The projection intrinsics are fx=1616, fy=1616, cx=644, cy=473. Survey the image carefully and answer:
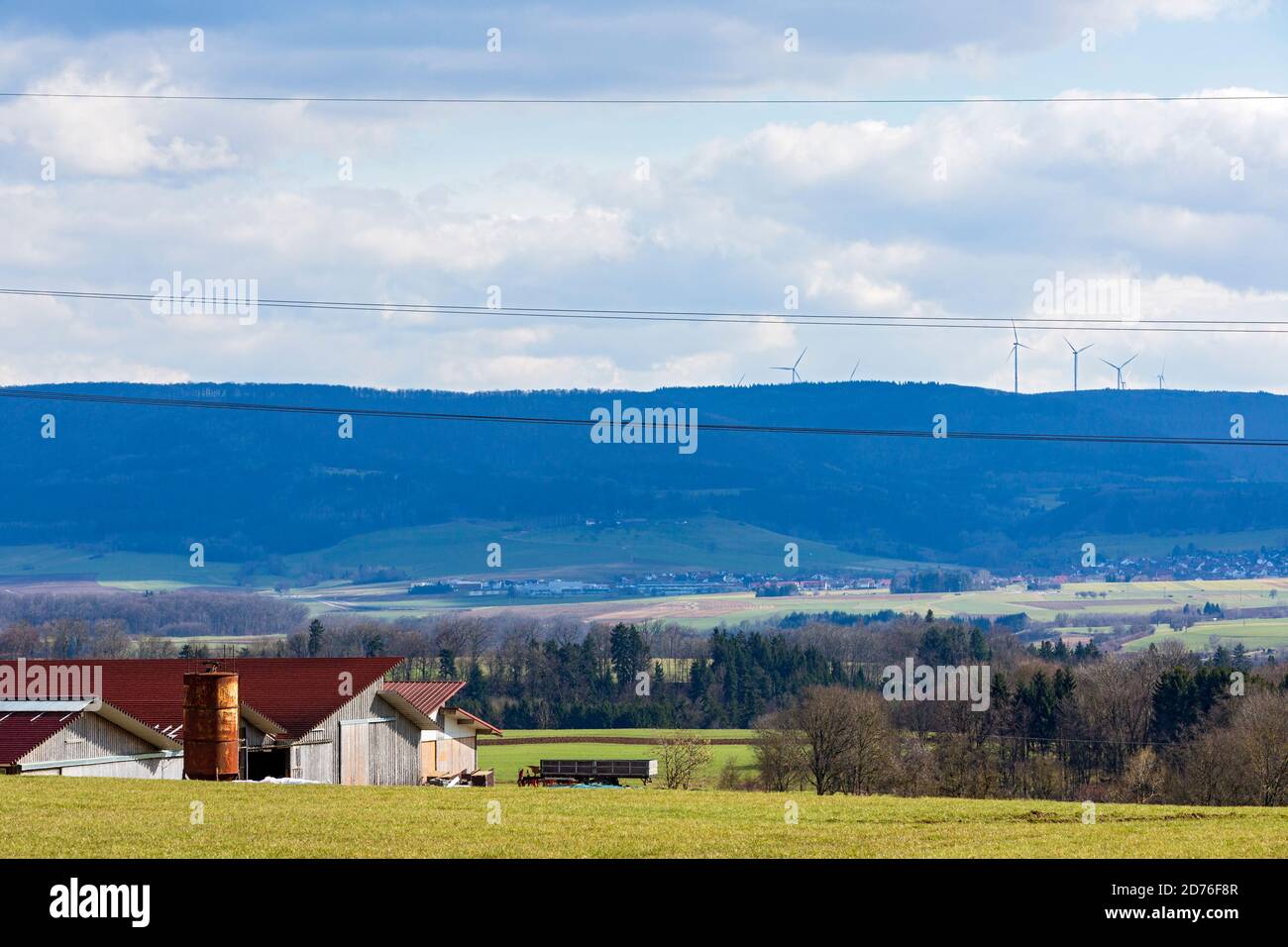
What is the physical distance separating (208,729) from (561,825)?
1960 centimetres

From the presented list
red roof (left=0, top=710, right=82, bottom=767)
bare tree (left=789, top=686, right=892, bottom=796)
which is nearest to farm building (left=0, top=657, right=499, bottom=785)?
red roof (left=0, top=710, right=82, bottom=767)

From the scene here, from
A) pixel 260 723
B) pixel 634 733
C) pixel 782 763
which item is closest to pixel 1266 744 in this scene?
pixel 782 763

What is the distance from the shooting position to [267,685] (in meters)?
58.5

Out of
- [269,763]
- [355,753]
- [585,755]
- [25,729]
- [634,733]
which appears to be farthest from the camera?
[634,733]

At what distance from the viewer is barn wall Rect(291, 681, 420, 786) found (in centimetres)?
5691

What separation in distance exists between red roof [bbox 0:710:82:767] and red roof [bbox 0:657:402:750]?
5.46 meters

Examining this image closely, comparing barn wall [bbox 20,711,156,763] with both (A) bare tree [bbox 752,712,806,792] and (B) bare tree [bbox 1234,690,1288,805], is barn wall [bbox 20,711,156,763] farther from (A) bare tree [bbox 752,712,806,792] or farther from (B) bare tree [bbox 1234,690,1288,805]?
(B) bare tree [bbox 1234,690,1288,805]

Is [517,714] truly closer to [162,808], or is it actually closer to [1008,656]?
[1008,656]

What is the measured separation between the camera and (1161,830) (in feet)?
102

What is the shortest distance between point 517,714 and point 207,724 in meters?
124

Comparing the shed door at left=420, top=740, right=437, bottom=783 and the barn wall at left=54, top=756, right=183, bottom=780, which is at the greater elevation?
the barn wall at left=54, top=756, right=183, bottom=780

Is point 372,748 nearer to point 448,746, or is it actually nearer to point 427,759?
point 427,759

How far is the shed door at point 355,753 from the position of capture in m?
58.8
